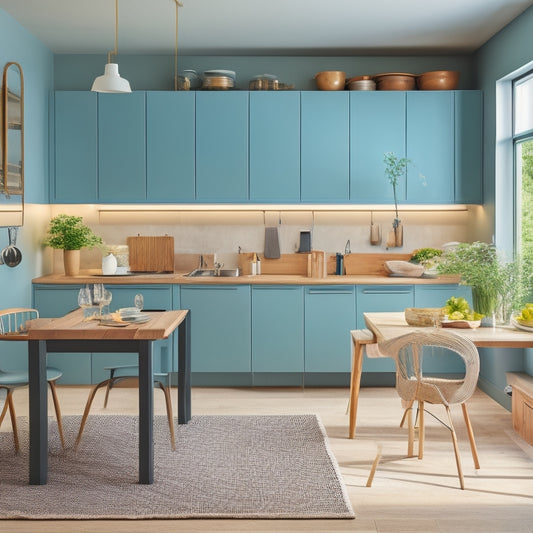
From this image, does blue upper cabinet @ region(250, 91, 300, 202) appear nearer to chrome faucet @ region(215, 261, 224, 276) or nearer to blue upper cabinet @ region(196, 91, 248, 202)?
blue upper cabinet @ region(196, 91, 248, 202)

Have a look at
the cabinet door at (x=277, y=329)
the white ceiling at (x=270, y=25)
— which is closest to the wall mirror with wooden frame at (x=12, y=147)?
the white ceiling at (x=270, y=25)

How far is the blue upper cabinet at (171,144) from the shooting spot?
22.3ft

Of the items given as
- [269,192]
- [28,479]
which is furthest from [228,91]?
[28,479]

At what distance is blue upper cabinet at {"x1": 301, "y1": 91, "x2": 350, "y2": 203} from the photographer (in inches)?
267

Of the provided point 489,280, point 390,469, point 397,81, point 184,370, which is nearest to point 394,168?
point 397,81

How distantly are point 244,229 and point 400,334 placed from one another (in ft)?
10.1

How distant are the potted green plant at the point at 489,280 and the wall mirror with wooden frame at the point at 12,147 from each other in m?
3.31

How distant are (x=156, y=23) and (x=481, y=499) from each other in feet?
14.2

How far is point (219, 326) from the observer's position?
21.6 feet

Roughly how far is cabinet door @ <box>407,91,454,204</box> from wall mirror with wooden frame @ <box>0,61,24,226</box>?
336 cm

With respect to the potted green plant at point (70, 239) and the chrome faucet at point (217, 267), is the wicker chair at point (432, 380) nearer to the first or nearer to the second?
the chrome faucet at point (217, 267)

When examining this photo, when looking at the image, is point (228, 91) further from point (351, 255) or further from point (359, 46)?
point (351, 255)

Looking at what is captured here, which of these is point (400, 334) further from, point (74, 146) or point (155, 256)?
point (74, 146)

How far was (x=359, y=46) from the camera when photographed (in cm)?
677
